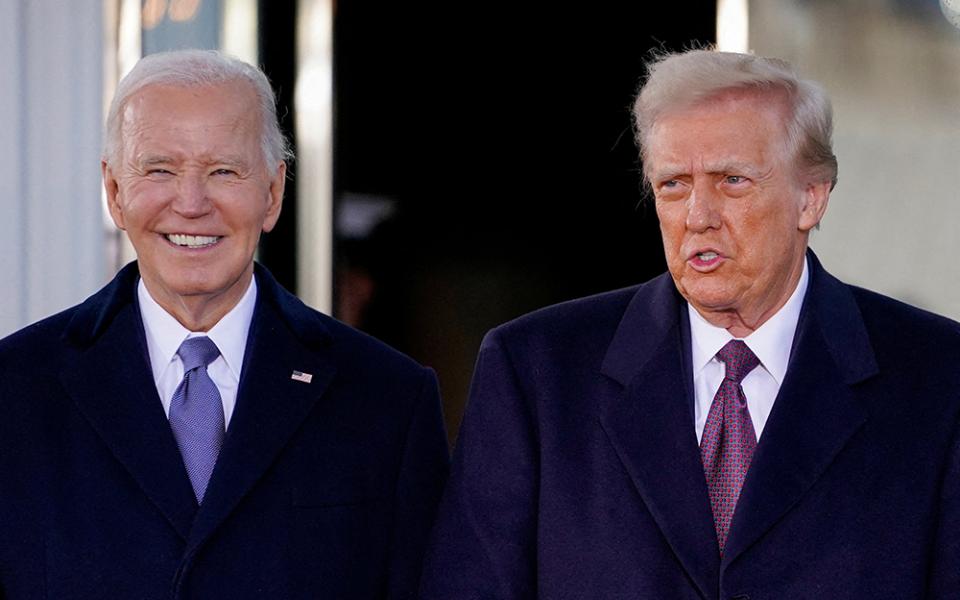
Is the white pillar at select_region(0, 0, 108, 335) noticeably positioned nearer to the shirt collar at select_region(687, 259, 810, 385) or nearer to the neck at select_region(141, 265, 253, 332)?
the neck at select_region(141, 265, 253, 332)

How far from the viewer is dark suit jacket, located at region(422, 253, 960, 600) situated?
208cm

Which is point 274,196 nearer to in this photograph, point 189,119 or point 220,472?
point 189,119

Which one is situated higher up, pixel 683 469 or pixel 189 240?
pixel 189 240

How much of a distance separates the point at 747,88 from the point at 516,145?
1954mm

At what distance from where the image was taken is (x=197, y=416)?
228cm

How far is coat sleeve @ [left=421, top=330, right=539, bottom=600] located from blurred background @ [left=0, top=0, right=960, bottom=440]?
1755 mm

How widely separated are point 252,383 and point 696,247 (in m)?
0.74

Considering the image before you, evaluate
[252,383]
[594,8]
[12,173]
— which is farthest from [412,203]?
[252,383]

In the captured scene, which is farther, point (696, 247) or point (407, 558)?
point (407, 558)

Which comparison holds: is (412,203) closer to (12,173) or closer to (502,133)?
(502,133)

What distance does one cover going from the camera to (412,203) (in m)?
4.03

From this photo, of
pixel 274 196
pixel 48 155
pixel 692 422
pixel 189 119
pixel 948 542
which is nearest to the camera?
pixel 948 542

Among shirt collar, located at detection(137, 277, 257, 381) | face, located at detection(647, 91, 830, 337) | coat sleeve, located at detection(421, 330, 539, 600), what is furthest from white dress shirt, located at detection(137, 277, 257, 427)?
face, located at detection(647, 91, 830, 337)

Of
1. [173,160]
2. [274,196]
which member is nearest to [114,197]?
[173,160]
